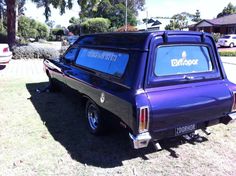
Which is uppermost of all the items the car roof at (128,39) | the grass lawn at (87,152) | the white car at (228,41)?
the white car at (228,41)

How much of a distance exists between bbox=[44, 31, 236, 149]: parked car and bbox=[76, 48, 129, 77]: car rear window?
17 millimetres

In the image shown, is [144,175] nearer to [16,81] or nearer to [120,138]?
[120,138]

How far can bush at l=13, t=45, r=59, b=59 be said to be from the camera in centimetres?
1543

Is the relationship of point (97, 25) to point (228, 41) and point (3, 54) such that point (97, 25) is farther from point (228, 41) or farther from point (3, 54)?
point (3, 54)

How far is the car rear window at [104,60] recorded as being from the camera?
428 cm

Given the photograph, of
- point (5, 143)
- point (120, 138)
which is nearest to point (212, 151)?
point (120, 138)

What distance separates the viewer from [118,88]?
410 centimetres

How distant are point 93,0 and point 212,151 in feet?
47.4

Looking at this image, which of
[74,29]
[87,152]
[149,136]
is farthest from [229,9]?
[149,136]

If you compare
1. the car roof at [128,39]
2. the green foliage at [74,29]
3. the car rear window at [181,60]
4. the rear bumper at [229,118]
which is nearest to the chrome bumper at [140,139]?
the car rear window at [181,60]

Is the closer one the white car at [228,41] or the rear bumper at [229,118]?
the rear bumper at [229,118]

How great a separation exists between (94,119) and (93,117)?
6 cm

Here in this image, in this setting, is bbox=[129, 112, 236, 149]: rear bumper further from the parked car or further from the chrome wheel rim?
the chrome wheel rim

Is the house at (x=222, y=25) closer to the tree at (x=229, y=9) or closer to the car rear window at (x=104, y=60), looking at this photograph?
the tree at (x=229, y=9)
